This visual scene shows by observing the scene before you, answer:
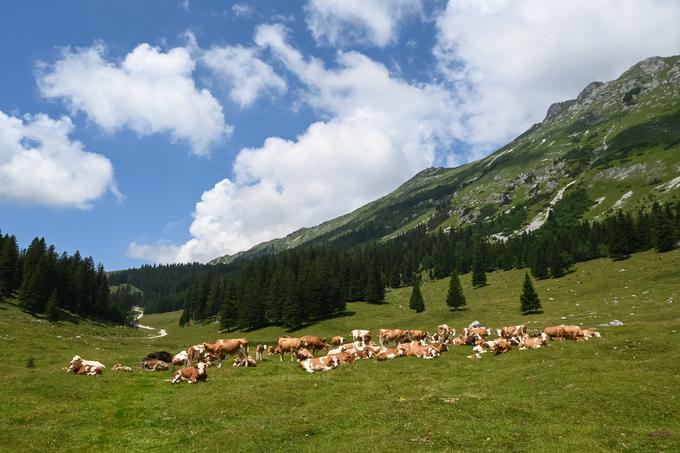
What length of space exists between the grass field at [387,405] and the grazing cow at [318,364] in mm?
735

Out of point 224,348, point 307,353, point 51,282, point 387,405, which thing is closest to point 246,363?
point 224,348

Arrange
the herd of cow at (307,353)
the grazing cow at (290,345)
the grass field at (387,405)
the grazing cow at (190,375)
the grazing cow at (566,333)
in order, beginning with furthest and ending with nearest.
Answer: the grazing cow at (290,345), the grazing cow at (566,333), the herd of cow at (307,353), the grazing cow at (190,375), the grass field at (387,405)

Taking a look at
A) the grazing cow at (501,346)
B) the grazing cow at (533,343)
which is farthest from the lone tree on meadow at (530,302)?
the grazing cow at (501,346)

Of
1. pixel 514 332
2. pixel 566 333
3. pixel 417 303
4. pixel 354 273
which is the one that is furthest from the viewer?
pixel 354 273

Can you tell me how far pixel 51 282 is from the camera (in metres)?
106

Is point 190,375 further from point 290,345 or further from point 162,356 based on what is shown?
point 290,345

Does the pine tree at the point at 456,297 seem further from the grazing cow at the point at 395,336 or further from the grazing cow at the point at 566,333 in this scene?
the grazing cow at the point at 566,333

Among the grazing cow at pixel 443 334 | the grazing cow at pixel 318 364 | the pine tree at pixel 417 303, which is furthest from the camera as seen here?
the pine tree at pixel 417 303

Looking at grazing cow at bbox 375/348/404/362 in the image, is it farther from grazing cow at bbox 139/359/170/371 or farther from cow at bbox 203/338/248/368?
grazing cow at bbox 139/359/170/371

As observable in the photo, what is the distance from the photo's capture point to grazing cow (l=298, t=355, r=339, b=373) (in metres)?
31.2

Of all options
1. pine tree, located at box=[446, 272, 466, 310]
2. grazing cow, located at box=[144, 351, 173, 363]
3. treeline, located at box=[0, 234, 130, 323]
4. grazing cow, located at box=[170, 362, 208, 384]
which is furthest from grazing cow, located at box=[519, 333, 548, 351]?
treeline, located at box=[0, 234, 130, 323]

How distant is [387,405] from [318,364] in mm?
11772

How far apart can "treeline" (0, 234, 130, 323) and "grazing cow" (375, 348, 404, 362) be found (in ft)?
269

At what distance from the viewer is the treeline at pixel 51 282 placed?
3580 inches
